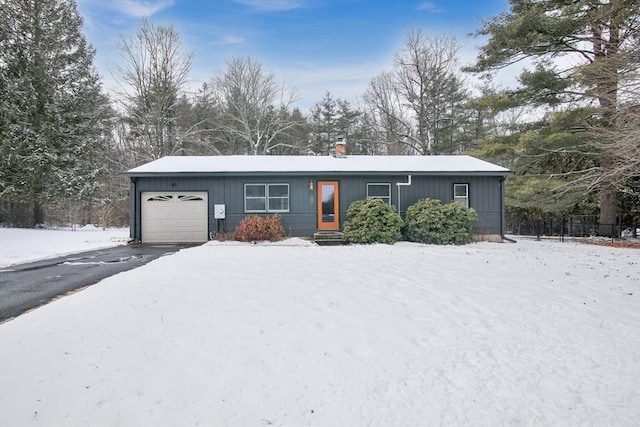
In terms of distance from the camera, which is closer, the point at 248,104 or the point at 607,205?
the point at 607,205

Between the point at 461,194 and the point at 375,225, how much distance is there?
4.10 meters

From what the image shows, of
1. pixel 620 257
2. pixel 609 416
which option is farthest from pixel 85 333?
pixel 620 257

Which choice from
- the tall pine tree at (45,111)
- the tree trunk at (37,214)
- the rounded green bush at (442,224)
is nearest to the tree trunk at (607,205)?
the rounded green bush at (442,224)

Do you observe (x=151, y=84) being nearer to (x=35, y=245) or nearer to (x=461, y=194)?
(x=35, y=245)

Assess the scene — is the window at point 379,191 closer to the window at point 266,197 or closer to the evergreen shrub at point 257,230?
the window at point 266,197

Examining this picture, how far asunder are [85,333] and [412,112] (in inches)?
978

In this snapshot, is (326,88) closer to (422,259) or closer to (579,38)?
(579,38)

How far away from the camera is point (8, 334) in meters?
3.42

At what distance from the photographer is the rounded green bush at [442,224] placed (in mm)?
11609

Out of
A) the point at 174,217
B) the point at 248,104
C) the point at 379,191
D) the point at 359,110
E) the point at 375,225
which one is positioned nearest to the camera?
the point at 375,225

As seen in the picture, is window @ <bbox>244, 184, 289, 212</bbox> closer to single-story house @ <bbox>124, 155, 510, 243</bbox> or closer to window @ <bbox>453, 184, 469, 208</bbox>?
single-story house @ <bbox>124, 155, 510, 243</bbox>

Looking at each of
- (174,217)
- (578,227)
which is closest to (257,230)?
(174,217)

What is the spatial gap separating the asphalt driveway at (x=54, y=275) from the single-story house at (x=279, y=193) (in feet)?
9.52

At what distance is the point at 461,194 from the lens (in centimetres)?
1334
